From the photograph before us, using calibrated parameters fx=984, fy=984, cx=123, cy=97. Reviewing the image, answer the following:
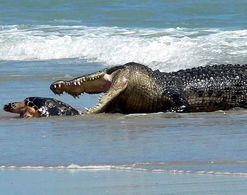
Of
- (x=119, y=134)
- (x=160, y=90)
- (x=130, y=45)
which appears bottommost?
(x=119, y=134)

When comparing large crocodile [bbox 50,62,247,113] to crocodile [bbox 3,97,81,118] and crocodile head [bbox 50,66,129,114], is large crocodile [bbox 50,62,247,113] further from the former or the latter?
crocodile [bbox 3,97,81,118]

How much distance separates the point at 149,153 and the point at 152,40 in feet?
36.8

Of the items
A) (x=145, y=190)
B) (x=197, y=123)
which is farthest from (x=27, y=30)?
(x=145, y=190)

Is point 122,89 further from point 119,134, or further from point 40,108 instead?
point 119,134

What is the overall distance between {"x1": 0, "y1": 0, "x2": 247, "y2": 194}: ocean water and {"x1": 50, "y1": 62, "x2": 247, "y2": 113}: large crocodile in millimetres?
289

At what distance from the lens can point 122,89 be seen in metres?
10.2

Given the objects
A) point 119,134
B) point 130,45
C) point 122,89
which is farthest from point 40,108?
point 130,45

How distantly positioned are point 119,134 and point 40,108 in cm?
184

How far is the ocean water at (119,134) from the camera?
6.30 meters

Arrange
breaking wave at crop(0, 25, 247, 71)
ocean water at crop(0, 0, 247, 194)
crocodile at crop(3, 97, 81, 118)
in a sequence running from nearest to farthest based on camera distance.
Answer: ocean water at crop(0, 0, 247, 194)
crocodile at crop(3, 97, 81, 118)
breaking wave at crop(0, 25, 247, 71)

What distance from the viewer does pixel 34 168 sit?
6.93m

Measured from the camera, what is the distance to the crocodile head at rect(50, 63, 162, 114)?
1018 centimetres

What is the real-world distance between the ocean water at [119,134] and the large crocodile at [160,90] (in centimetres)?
29

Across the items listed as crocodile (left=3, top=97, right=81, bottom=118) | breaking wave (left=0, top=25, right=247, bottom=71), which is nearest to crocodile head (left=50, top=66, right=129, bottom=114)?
crocodile (left=3, top=97, right=81, bottom=118)
